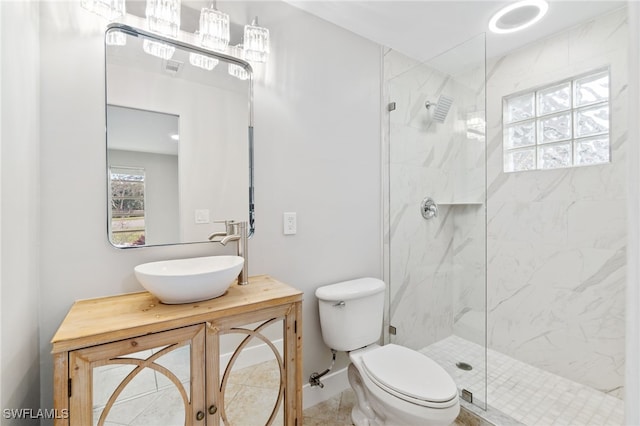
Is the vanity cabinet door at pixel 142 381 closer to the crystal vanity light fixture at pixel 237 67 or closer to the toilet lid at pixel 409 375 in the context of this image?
the toilet lid at pixel 409 375

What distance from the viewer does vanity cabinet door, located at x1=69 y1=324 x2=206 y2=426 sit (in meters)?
0.85

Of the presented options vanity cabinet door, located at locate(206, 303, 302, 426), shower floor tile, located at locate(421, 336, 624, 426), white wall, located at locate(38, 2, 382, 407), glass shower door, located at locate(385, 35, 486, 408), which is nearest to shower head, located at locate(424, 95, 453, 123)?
glass shower door, located at locate(385, 35, 486, 408)

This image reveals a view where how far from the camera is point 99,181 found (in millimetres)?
1193

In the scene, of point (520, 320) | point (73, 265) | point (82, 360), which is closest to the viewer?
point (82, 360)

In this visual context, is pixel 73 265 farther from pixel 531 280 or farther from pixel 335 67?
pixel 531 280

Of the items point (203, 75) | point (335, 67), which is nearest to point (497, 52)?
point (335, 67)

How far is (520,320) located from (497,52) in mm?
2128

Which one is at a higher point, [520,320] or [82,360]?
[82,360]

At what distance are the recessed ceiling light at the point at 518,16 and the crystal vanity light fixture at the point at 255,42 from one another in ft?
4.75

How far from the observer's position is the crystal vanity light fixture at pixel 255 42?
146cm

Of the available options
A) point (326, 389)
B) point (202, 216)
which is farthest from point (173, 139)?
point (326, 389)

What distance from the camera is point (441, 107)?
→ 204 cm

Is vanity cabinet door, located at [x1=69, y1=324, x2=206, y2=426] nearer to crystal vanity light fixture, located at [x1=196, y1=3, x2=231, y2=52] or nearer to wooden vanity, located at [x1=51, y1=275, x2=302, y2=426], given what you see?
wooden vanity, located at [x1=51, y1=275, x2=302, y2=426]

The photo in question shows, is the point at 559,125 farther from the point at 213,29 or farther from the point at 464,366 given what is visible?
the point at 213,29
